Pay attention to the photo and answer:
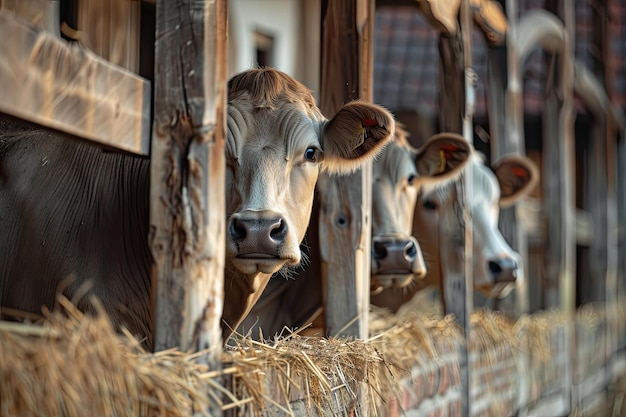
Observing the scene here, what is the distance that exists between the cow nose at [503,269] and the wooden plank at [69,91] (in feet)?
14.6

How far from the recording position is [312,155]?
479 centimetres

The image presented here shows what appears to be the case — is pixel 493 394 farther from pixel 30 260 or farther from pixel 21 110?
pixel 21 110

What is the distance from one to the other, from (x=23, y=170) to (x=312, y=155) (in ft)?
4.20

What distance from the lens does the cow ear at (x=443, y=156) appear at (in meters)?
6.12

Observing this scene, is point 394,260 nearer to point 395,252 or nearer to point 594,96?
point 395,252

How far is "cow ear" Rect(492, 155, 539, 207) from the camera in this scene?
797 cm

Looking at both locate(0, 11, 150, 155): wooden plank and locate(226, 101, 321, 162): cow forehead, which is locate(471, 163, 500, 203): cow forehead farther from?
locate(0, 11, 150, 155): wooden plank

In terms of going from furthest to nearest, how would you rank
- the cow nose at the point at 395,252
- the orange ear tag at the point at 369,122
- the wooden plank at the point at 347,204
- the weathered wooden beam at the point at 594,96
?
the weathered wooden beam at the point at 594,96
the cow nose at the point at 395,252
the wooden plank at the point at 347,204
the orange ear tag at the point at 369,122

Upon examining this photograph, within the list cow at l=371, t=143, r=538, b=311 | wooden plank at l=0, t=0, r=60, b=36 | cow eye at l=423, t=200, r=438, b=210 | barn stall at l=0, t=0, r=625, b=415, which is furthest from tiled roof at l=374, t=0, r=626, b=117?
wooden plank at l=0, t=0, r=60, b=36

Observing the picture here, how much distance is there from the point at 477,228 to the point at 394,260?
1716mm

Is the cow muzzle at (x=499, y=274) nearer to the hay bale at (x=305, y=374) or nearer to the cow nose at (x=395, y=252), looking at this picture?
the cow nose at (x=395, y=252)

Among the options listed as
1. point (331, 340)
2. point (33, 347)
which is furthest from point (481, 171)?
point (33, 347)

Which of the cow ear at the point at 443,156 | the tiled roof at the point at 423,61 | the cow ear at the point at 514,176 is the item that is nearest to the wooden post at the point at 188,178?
the cow ear at the point at 443,156

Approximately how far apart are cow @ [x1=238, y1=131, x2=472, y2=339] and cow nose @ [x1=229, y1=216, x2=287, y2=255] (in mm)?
983
